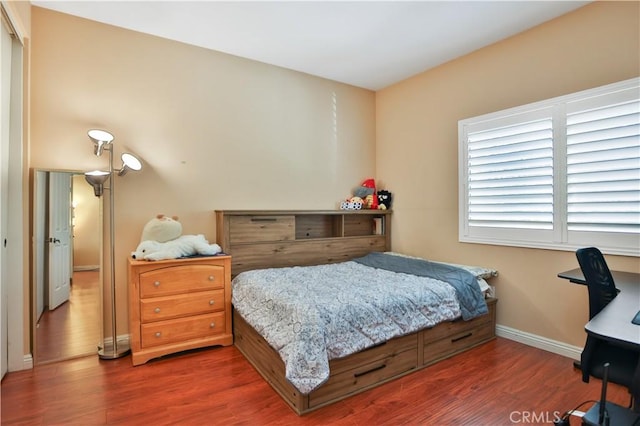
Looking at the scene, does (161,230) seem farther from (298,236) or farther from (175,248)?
(298,236)

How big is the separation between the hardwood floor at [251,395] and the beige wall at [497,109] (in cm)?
55

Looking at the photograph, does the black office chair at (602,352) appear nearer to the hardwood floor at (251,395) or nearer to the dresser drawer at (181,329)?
the hardwood floor at (251,395)

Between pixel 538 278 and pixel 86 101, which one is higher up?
pixel 86 101

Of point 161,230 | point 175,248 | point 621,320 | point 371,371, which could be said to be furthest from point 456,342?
point 161,230

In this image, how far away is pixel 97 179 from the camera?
107 inches

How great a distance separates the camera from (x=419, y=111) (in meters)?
3.97

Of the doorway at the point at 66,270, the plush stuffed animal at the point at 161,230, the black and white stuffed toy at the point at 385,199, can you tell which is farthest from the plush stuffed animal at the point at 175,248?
the black and white stuffed toy at the point at 385,199

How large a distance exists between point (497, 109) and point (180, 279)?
10.7 feet

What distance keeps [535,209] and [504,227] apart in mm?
315

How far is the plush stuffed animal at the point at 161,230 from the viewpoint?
2881 mm

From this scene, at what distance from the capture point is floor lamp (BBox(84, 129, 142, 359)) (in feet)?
8.78

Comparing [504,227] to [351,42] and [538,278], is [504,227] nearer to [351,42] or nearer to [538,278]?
[538,278]

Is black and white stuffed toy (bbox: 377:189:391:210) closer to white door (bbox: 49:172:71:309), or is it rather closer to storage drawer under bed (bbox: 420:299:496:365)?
storage drawer under bed (bbox: 420:299:496:365)

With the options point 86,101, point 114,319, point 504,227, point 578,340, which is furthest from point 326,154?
point 578,340
